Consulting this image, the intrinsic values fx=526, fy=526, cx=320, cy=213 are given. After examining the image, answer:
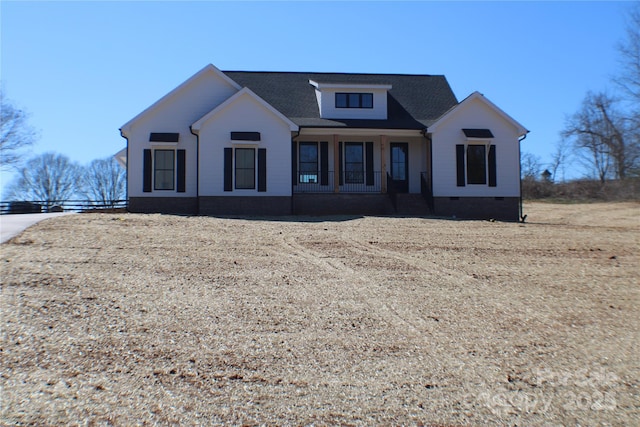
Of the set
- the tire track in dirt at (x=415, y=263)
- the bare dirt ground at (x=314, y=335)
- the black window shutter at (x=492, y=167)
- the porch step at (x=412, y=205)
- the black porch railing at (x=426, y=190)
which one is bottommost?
the bare dirt ground at (x=314, y=335)

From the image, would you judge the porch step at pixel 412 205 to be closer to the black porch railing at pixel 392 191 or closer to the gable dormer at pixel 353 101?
the black porch railing at pixel 392 191

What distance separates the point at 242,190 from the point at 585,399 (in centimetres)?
1574

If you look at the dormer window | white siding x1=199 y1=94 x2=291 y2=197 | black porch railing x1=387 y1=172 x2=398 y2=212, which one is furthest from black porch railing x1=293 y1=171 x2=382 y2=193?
the dormer window

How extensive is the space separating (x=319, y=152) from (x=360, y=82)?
3502mm

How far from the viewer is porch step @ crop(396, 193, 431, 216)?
20.5 m

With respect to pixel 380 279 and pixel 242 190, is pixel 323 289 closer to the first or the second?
pixel 380 279

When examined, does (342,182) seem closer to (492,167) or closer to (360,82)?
(360,82)

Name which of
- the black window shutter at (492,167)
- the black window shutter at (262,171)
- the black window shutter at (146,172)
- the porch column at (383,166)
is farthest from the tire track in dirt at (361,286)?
the black window shutter at (492,167)

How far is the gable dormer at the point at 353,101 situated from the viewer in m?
22.1

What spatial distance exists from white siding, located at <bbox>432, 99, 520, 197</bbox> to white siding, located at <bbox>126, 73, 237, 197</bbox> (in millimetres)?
8611

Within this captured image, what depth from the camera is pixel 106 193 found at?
67438 mm

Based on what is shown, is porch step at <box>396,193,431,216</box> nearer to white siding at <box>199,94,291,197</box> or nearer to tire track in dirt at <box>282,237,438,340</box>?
white siding at <box>199,94,291,197</box>

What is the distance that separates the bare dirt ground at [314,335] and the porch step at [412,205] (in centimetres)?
869

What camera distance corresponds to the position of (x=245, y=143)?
19234 mm
